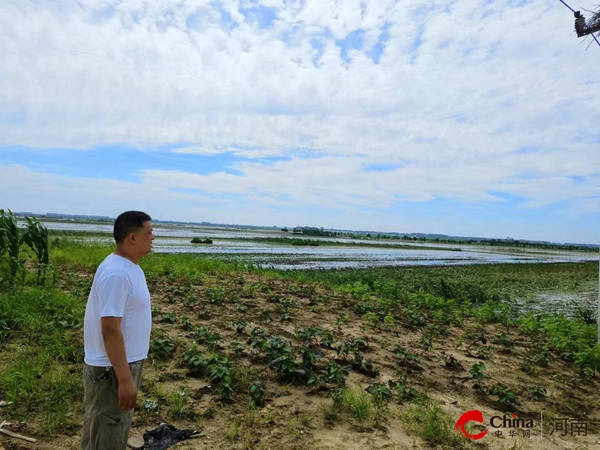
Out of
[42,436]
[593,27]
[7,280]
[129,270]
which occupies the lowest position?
[42,436]

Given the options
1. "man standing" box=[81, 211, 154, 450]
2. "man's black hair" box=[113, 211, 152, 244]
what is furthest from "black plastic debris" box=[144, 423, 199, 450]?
"man's black hair" box=[113, 211, 152, 244]

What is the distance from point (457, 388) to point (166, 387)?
119 inches

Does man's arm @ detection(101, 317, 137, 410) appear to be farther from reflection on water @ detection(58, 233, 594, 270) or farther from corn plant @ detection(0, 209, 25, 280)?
reflection on water @ detection(58, 233, 594, 270)

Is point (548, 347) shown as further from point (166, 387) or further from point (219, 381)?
point (166, 387)

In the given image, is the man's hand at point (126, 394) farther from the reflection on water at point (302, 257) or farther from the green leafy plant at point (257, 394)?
the reflection on water at point (302, 257)

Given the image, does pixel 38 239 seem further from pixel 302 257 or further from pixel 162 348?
pixel 302 257

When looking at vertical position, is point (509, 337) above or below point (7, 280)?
below

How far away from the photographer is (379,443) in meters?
2.99

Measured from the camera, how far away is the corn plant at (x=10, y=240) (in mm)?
6426

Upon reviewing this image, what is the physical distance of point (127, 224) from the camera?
226cm

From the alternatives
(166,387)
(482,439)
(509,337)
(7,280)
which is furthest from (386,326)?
(7,280)

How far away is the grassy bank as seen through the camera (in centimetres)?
320

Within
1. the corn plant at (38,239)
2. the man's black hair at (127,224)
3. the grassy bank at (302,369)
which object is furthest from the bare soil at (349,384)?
the corn plant at (38,239)

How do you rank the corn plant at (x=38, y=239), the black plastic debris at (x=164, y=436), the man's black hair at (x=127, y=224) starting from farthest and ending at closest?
the corn plant at (x=38, y=239)
the black plastic debris at (x=164, y=436)
the man's black hair at (x=127, y=224)
